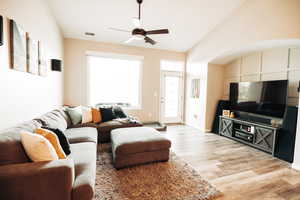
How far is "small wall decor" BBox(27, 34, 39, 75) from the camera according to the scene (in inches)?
81.1

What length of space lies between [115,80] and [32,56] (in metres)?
2.65

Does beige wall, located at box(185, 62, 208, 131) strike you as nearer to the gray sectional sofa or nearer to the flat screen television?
the flat screen television

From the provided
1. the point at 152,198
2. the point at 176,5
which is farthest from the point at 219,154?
the point at 176,5

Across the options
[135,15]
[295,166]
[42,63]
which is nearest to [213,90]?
[295,166]

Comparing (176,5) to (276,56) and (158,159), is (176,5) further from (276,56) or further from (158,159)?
(158,159)

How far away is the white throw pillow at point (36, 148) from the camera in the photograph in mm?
1263

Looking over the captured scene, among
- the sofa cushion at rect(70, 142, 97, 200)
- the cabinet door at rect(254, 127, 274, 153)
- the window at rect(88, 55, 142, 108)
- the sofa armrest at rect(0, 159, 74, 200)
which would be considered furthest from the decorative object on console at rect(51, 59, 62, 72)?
the cabinet door at rect(254, 127, 274, 153)

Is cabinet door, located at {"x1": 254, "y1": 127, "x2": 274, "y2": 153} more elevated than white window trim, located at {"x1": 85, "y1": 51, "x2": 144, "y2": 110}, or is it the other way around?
white window trim, located at {"x1": 85, "y1": 51, "x2": 144, "y2": 110}

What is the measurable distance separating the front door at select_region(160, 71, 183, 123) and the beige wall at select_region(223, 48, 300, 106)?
174cm

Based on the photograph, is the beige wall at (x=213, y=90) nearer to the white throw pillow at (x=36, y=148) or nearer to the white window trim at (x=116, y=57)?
the white window trim at (x=116, y=57)

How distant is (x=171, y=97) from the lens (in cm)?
542

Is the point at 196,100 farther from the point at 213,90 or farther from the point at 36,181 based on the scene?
the point at 36,181

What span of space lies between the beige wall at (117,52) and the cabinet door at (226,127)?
7.10ft

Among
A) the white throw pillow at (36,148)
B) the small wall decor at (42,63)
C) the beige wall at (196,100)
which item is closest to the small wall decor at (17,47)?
the small wall decor at (42,63)
